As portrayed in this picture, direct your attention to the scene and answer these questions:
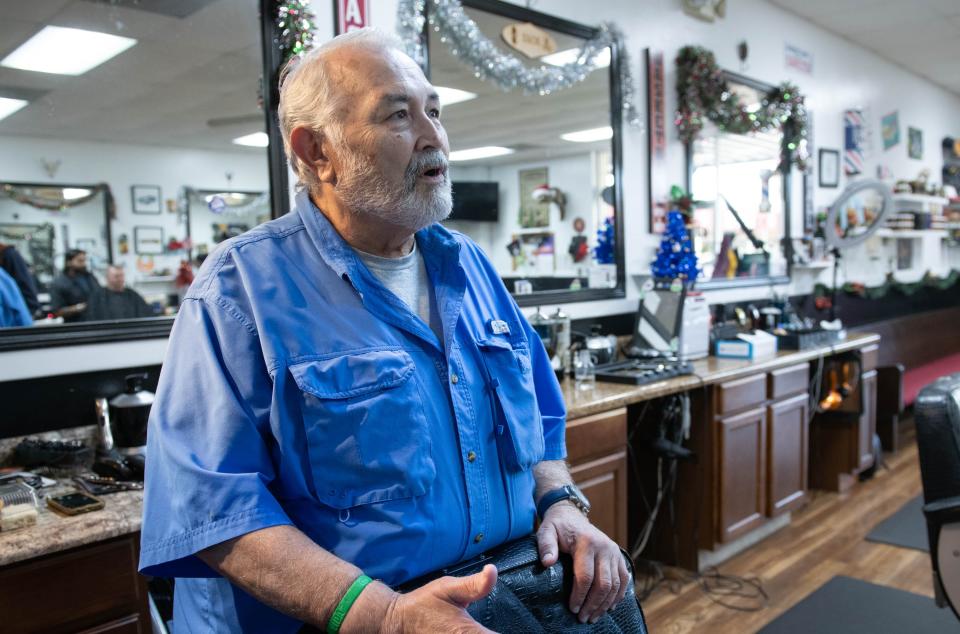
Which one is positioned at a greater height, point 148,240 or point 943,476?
point 148,240

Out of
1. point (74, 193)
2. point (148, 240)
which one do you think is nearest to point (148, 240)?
point (148, 240)

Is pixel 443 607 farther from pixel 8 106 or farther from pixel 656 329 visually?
pixel 656 329

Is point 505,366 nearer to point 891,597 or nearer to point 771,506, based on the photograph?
point 891,597

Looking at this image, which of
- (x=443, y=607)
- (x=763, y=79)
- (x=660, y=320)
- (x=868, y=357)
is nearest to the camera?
(x=443, y=607)

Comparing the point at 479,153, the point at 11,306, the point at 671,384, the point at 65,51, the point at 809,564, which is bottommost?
the point at 809,564

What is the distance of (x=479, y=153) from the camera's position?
317 centimetres

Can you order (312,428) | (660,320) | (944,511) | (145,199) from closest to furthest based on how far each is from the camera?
(312,428) < (944,511) < (145,199) < (660,320)

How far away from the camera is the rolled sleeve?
1.03 meters

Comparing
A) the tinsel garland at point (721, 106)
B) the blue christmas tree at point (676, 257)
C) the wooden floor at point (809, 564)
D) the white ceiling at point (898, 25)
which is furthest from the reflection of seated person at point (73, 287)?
the white ceiling at point (898, 25)

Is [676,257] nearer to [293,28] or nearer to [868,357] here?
[868,357]

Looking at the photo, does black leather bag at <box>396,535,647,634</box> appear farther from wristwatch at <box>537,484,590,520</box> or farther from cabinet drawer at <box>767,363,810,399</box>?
cabinet drawer at <box>767,363,810,399</box>

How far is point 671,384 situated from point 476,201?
1085 millimetres

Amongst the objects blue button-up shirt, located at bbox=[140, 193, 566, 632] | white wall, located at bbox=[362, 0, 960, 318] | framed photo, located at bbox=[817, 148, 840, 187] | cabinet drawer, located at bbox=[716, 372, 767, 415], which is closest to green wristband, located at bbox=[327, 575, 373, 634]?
blue button-up shirt, located at bbox=[140, 193, 566, 632]

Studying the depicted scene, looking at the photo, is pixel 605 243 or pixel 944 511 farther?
pixel 605 243
